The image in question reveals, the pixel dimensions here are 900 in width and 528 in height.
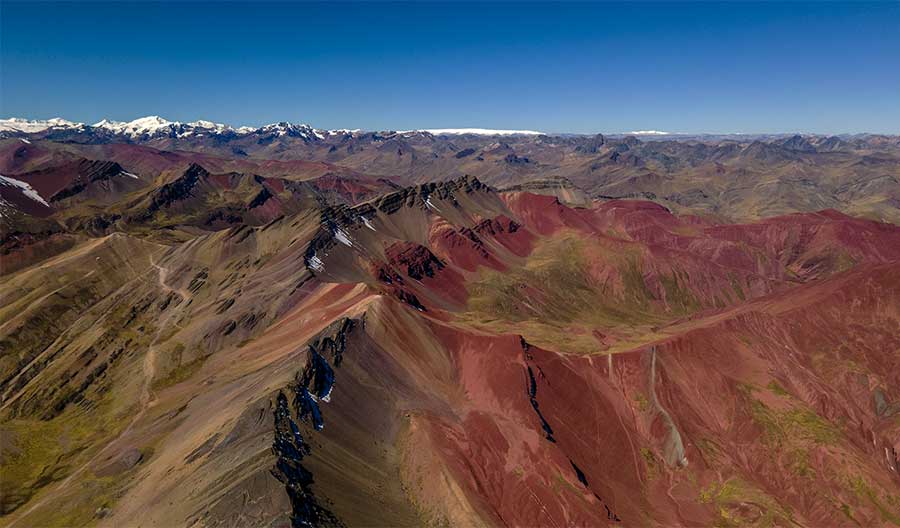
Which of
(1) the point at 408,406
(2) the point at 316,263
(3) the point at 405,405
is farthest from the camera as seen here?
(2) the point at 316,263

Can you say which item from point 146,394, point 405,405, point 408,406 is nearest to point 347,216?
point 146,394

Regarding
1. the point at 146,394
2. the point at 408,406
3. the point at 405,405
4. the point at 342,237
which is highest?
the point at 342,237

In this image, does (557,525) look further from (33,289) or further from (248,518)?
(33,289)

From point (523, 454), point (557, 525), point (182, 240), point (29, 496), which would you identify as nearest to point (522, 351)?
point (523, 454)

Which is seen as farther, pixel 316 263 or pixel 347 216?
pixel 347 216

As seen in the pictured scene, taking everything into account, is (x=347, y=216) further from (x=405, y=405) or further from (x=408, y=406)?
(x=408, y=406)

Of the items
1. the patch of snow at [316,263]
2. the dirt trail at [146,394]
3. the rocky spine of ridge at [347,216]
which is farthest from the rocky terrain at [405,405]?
the rocky spine of ridge at [347,216]

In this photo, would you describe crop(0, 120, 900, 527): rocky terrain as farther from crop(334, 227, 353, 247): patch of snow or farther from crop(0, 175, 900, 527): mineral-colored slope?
crop(334, 227, 353, 247): patch of snow
